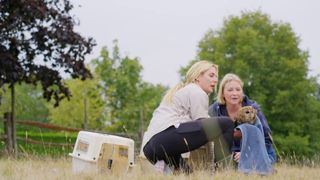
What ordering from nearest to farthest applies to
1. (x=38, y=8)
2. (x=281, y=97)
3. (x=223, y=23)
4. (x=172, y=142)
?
(x=172, y=142) < (x=38, y=8) < (x=281, y=97) < (x=223, y=23)

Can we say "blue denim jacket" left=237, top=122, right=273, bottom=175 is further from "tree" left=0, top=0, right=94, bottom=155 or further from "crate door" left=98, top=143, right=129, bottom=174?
"tree" left=0, top=0, right=94, bottom=155

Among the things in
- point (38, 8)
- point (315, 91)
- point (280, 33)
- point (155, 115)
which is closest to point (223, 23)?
point (280, 33)

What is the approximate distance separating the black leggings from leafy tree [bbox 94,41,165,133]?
26640 millimetres

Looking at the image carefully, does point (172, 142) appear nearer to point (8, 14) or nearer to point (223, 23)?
point (8, 14)

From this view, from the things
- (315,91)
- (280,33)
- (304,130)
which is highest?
(280,33)

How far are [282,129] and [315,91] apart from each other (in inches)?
109

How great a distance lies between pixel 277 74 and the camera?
99.9 ft

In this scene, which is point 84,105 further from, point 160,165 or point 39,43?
point 160,165

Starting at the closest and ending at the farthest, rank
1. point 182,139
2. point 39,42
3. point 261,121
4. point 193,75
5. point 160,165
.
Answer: point 182,139 → point 160,165 → point 193,75 → point 261,121 → point 39,42

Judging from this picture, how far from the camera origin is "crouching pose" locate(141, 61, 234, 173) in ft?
18.5

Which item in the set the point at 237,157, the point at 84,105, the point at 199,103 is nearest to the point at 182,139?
the point at 199,103

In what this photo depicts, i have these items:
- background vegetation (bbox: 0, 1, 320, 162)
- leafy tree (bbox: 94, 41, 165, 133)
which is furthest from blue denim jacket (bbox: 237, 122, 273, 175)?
leafy tree (bbox: 94, 41, 165, 133)

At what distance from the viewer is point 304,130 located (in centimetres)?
3123

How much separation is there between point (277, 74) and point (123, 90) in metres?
8.26
